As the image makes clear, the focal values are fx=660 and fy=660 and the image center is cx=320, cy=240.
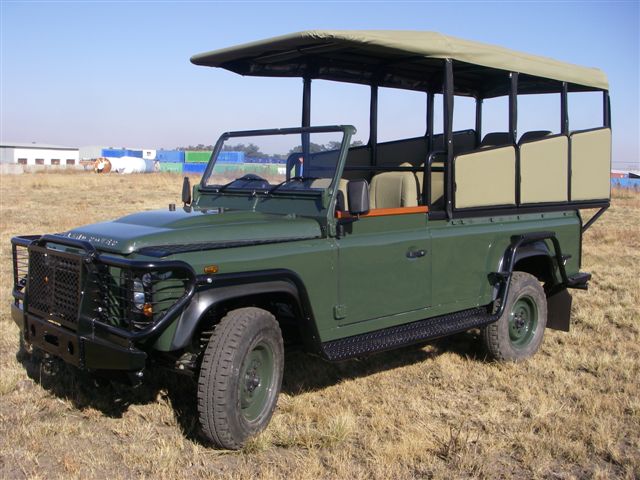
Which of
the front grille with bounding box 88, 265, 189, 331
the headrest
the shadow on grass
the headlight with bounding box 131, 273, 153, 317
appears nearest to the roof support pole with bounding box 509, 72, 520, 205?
the headrest

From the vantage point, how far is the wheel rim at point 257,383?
13.3 feet

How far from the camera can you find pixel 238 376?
383 centimetres

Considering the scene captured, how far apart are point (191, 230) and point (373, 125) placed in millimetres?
3209

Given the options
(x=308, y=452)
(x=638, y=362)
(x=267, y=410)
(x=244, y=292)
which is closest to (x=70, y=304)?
(x=244, y=292)

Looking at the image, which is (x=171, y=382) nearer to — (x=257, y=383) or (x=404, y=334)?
(x=257, y=383)

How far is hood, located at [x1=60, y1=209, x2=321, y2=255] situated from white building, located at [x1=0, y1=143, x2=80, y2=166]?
291ft

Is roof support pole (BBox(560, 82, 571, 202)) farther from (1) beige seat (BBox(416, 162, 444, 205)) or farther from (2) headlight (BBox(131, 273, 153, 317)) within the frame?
(2) headlight (BBox(131, 273, 153, 317))

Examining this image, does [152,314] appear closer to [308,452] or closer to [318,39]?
[308,452]

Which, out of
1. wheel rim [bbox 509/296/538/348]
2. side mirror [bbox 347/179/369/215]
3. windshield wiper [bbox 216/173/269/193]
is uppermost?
windshield wiper [bbox 216/173/269/193]

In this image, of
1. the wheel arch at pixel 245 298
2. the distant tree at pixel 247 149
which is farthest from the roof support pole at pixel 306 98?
the wheel arch at pixel 245 298

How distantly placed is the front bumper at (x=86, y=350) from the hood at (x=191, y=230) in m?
0.54

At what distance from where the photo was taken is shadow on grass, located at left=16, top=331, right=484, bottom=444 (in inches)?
181

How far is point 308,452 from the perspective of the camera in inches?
158

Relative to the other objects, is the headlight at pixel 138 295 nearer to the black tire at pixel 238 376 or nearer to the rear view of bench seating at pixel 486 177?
the black tire at pixel 238 376
